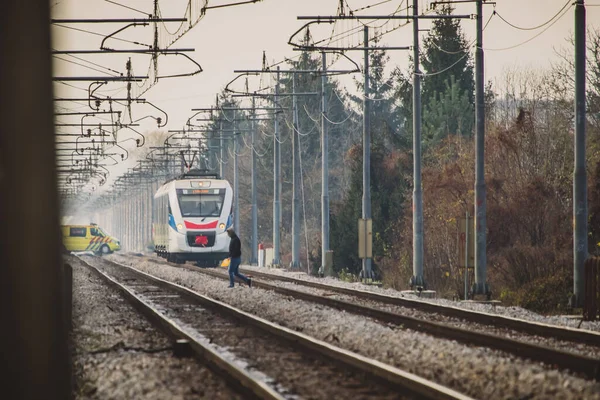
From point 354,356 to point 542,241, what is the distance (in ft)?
64.6

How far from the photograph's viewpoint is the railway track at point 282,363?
34.2 ft

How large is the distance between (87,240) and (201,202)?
41151 millimetres

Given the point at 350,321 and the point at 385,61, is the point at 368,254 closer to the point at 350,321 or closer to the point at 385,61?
the point at 350,321

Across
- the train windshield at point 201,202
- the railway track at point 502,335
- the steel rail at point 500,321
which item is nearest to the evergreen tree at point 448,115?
the train windshield at point 201,202

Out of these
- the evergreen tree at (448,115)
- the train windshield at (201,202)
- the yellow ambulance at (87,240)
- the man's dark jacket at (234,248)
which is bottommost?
the yellow ambulance at (87,240)

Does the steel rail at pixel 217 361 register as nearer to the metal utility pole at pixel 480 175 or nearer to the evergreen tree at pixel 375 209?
the metal utility pole at pixel 480 175

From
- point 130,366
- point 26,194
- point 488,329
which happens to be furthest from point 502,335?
point 26,194

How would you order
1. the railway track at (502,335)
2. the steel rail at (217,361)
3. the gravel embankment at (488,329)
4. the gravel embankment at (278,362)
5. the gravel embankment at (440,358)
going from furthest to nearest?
1. the gravel embankment at (488,329)
2. the railway track at (502,335)
3. the gravel embankment at (278,362)
4. the gravel embankment at (440,358)
5. the steel rail at (217,361)

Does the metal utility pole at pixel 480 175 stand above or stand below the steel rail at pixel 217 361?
above

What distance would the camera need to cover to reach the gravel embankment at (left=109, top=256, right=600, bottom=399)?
10.6m

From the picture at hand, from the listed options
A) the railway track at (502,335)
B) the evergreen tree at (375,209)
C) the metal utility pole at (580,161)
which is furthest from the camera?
the evergreen tree at (375,209)

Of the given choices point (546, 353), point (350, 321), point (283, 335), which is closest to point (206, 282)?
point (350, 321)

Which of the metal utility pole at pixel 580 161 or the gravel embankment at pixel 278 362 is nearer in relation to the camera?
the gravel embankment at pixel 278 362

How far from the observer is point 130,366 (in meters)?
12.8
